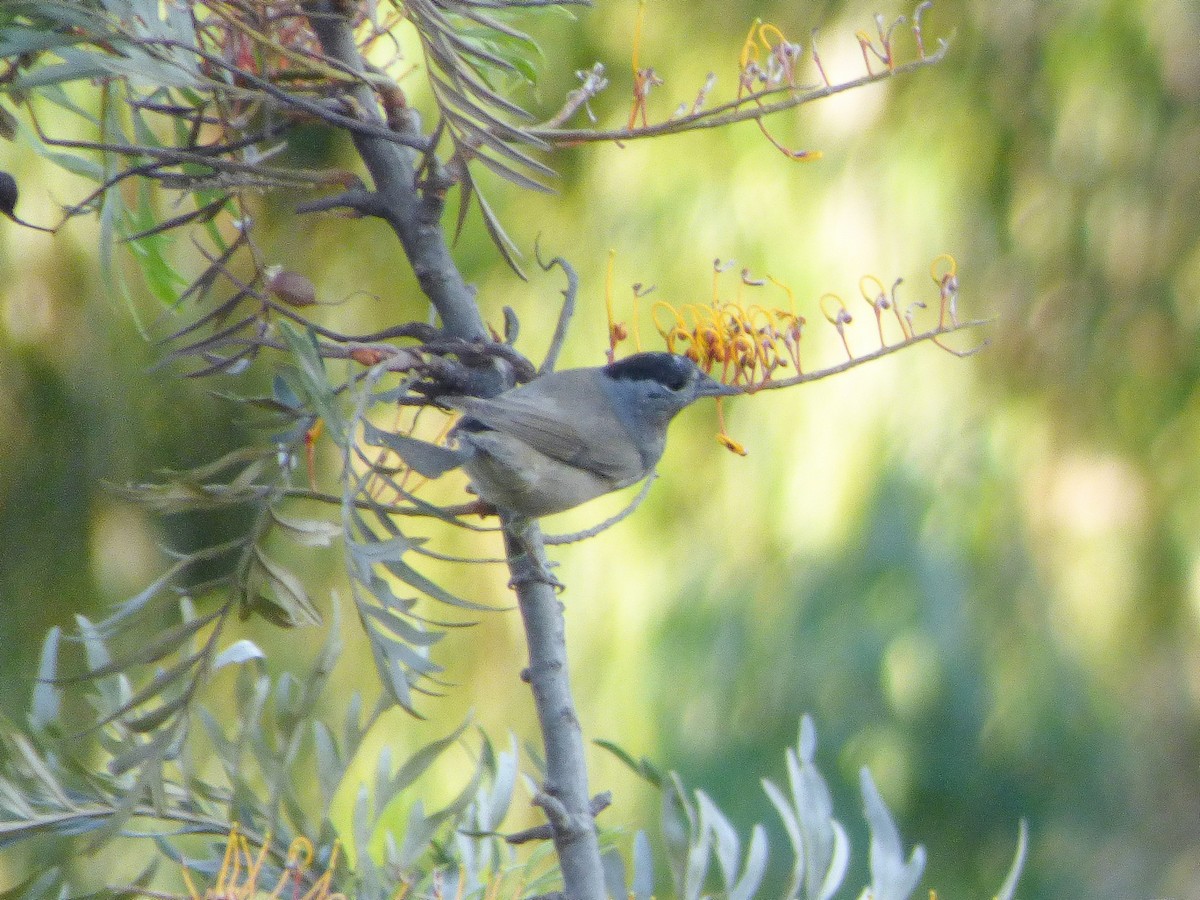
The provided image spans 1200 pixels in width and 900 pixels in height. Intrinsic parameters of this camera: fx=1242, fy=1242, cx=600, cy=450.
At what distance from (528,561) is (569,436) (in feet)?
1.27

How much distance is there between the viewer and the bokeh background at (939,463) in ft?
4.82

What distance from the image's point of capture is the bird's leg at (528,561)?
0.68 m

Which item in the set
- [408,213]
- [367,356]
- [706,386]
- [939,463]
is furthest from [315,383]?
[939,463]

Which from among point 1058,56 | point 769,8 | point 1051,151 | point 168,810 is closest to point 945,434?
point 1051,151

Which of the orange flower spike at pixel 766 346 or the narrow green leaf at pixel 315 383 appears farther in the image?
the orange flower spike at pixel 766 346

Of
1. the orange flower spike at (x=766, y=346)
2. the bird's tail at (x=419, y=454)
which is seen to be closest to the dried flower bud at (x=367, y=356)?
the bird's tail at (x=419, y=454)

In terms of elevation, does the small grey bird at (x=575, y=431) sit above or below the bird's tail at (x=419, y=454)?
above

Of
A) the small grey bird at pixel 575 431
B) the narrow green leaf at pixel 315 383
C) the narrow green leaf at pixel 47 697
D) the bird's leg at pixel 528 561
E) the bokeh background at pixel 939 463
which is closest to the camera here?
the narrow green leaf at pixel 315 383

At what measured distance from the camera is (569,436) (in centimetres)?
108

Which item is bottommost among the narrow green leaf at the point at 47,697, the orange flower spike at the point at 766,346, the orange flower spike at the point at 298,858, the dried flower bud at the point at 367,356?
the orange flower spike at the point at 298,858

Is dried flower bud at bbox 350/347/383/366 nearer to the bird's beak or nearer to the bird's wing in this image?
the bird's wing

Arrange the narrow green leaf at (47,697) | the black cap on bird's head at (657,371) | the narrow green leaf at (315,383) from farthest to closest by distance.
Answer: the black cap on bird's head at (657,371) < the narrow green leaf at (47,697) < the narrow green leaf at (315,383)

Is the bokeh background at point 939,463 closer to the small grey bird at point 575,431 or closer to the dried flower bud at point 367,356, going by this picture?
the small grey bird at point 575,431

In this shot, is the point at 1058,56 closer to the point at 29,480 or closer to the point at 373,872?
the point at 373,872
